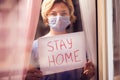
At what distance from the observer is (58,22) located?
1191mm

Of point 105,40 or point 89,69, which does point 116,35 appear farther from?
point 89,69

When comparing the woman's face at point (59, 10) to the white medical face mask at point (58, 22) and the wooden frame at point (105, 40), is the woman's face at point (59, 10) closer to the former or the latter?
the white medical face mask at point (58, 22)

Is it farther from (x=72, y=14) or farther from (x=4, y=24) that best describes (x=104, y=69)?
(x=4, y=24)

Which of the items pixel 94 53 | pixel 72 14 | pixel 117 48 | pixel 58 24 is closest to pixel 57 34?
pixel 58 24

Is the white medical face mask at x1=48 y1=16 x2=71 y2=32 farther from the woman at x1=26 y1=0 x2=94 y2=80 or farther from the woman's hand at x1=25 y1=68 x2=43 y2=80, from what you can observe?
the woman's hand at x1=25 y1=68 x2=43 y2=80

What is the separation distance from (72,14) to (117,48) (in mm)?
493

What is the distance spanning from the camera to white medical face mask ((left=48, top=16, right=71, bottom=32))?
1.18 meters

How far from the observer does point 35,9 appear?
1.14 m

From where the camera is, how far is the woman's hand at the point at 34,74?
1.14 metres

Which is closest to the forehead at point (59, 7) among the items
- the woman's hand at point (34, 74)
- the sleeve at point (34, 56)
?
the sleeve at point (34, 56)

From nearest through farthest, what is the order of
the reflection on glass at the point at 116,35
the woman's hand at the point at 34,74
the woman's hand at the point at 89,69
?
1. the woman's hand at the point at 34,74
2. the woman's hand at the point at 89,69
3. the reflection on glass at the point at 116,35

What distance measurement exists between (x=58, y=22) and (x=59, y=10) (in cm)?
8

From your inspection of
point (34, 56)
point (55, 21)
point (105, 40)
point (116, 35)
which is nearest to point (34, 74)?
point (34, 56)

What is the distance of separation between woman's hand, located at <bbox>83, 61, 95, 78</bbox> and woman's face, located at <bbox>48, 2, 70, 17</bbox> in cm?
38
